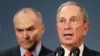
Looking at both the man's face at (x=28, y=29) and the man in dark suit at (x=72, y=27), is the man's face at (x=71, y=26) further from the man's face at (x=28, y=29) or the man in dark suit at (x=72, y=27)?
the man's face at (x=28, y=29)

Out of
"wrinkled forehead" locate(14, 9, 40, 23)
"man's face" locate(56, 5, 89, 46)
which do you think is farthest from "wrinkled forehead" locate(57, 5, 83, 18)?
"wrinkled forehead" locate(14, 9, 40, 23)

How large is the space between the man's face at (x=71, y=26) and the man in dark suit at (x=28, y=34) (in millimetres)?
248

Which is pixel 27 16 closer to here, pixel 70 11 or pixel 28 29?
pixel 28 29

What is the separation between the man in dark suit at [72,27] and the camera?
4.24 ft

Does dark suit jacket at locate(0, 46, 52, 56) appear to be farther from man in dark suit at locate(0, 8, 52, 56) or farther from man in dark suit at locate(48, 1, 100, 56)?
man in dark suit at locate(48, 1, 100, 56)

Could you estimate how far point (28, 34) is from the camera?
5.03 ft

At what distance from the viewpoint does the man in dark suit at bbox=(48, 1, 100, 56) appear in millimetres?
1292

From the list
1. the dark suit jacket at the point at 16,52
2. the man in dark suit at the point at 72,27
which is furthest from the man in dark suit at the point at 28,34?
the man in dark suit at the point at 72,27

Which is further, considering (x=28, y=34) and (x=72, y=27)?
(x=28, y=34)

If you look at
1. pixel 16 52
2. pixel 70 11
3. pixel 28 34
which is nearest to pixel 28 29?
pixel 28 34

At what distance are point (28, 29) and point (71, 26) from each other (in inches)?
13.2

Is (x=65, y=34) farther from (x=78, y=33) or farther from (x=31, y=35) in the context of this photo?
(x=31, y=35)

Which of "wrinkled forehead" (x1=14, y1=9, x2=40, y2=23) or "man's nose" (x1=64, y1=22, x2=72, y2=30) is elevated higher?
"wrinkled forehead" (x1=14, y1=9, x2=40, y2=23)

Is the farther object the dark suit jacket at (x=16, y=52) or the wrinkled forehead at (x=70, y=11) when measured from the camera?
the dark suit jacket at (x=16, y=52)
